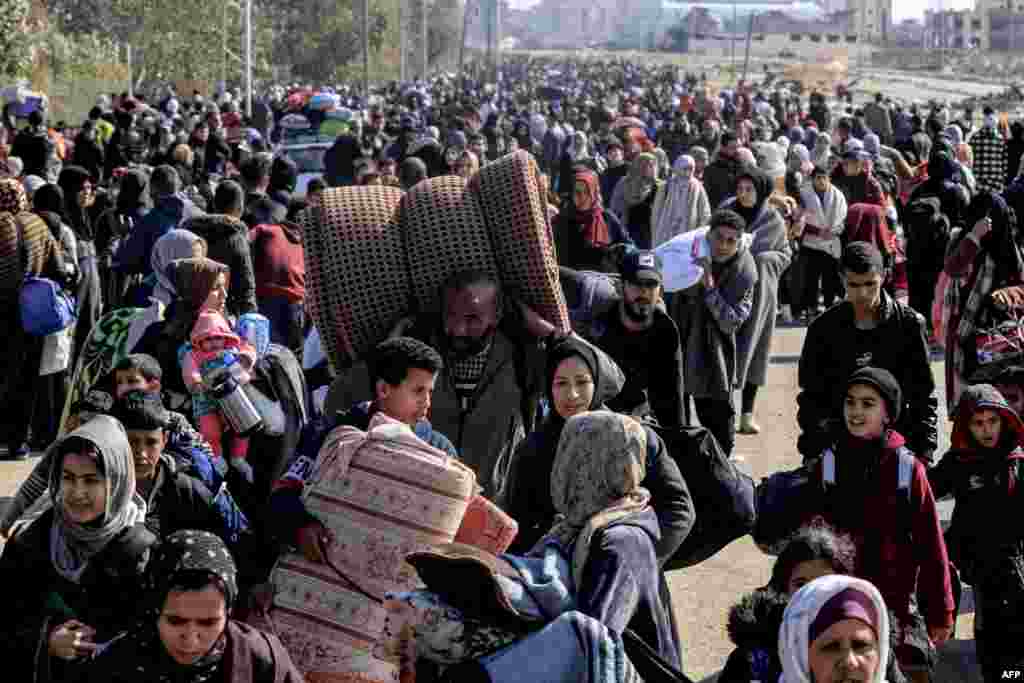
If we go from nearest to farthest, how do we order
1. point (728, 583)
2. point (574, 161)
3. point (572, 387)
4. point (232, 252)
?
point (572, 387), point (728, 583), point (232, 252), point (574, 161)

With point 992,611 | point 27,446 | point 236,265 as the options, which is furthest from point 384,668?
point 27,446

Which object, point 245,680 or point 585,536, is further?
point 585,536

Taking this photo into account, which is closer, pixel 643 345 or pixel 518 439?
pixel 518 439

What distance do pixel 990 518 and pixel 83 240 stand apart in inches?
294

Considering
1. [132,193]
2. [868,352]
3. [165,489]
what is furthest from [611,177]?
[165,489]

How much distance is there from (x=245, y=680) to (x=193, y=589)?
0.20 meters

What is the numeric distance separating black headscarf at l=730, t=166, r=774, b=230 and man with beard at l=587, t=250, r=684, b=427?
14.2ft

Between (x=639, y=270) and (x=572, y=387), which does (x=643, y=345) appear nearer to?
(x=639, y=270)

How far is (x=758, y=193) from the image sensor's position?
12836 mm

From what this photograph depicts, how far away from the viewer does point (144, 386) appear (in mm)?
6465

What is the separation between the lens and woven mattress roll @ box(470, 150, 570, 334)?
6.78 m

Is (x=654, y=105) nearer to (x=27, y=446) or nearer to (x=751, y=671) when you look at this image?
(x=27, y=446)

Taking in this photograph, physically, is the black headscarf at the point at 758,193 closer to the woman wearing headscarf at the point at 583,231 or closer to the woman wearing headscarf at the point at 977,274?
the woman wearing headscarf at the point at 583,231

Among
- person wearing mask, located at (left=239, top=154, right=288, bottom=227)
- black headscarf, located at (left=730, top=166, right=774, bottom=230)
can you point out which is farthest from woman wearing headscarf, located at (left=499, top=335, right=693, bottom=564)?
black headscarf, located at (left=730, top=166, right=774, bottom=230)
